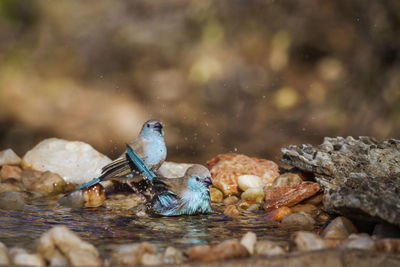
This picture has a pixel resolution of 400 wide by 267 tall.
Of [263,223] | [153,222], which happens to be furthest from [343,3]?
[153,222]

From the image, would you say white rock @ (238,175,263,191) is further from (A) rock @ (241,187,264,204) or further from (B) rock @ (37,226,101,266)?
(B) rock @ (37,226,101,266)

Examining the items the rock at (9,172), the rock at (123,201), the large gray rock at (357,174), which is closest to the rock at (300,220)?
the large gray rock at (357,174)

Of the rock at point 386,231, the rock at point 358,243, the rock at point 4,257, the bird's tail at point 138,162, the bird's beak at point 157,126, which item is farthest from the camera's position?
the bird's beak at point 157,126

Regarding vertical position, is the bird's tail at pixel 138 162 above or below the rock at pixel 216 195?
above

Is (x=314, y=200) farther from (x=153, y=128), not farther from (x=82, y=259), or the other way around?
(x=82, y=259)

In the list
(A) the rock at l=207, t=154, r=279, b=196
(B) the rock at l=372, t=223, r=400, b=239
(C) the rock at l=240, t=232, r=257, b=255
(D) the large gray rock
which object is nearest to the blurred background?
(A) the rock at l=207, t=154, r=279, b=196

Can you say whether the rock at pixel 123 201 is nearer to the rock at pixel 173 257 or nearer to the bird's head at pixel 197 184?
the bird's head at pixel 197 184

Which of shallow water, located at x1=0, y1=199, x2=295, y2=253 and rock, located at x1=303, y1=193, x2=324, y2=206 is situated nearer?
shallow water, located at x1=0, y1=199, x2=295, y2=253
